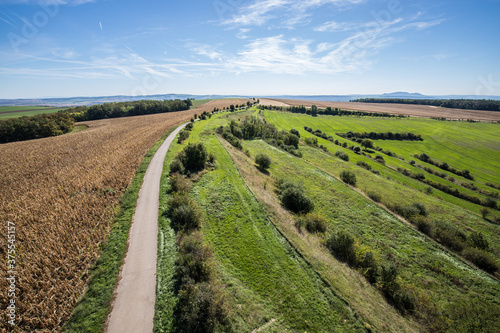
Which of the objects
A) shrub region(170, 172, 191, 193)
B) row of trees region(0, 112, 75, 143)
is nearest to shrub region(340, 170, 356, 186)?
shrub region(170, 172, 191, 193)

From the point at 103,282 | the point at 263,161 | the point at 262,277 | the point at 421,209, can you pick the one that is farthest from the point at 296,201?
the point at 421,209

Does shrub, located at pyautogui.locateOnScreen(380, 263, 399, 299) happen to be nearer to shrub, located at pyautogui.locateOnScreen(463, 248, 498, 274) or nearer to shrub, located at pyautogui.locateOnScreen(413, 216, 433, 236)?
shrub, located at pyautogui.locateOnScreen(463, 248, 498, 274)

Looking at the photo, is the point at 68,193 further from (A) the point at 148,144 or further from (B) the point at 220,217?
(A) the point at 148,144

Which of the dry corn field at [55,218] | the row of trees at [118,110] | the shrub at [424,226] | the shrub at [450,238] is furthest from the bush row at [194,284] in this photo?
the row of trees at [118,110]

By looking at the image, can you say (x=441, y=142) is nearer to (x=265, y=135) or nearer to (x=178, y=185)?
(x=265, y=135)

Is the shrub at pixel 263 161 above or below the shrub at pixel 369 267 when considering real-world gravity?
above

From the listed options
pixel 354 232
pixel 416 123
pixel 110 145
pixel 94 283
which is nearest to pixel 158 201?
pixel 94 283

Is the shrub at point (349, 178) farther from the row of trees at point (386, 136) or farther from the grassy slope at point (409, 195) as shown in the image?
the row of trees at point (386, 136)
